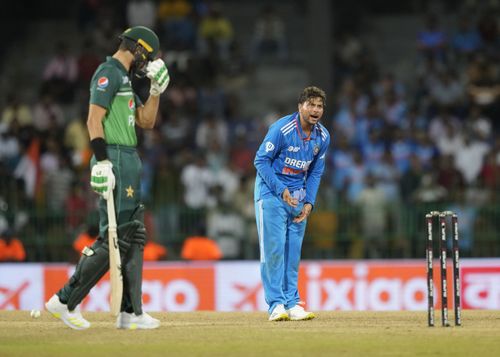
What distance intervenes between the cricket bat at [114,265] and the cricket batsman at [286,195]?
1743 mm

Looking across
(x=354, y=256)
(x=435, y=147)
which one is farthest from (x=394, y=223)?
(x=435, y=147)

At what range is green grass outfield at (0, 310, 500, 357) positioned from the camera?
28.3ft

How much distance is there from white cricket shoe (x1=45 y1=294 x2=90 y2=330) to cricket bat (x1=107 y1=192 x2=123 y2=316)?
18.6 inches

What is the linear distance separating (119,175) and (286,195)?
1.77 meters

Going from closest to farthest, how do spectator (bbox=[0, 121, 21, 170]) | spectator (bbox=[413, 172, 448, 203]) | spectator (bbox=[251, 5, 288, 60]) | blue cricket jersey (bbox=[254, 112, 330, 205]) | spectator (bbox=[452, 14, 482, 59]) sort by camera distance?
blue cricket jersey (bbox=[254, 112, 330, 205]) → spectator (bbox=[413, 172, 448, 203]) → spectator (bbox=[0, 121, 21, 170]) → spectator (bbox=[452, 14, 482, 59]) → spectator (bbox=[251, 5, 288, 60])

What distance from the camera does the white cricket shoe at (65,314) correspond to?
967 cm

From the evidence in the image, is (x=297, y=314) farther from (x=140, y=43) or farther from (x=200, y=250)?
(x=200, y=250)

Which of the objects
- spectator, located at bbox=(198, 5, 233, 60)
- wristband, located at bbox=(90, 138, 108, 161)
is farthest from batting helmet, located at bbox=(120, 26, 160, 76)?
spectator, located at bbox=(198, 5, 233, 60)

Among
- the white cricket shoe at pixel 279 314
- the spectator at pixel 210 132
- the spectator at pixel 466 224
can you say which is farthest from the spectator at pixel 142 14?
the white cricket shoe at pixel 279 314

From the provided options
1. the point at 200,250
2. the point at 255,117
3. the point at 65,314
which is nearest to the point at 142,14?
the point at 255,117

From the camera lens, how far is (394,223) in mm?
18281

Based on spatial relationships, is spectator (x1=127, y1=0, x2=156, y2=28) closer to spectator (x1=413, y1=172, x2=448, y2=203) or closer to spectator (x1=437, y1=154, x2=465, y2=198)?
spectator (x1=437, y1=154, x2=465, y2=198)

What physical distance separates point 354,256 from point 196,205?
8.93 ft

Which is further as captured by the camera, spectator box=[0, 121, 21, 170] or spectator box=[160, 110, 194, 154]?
spectator box=[160, 110, 194, 154]
